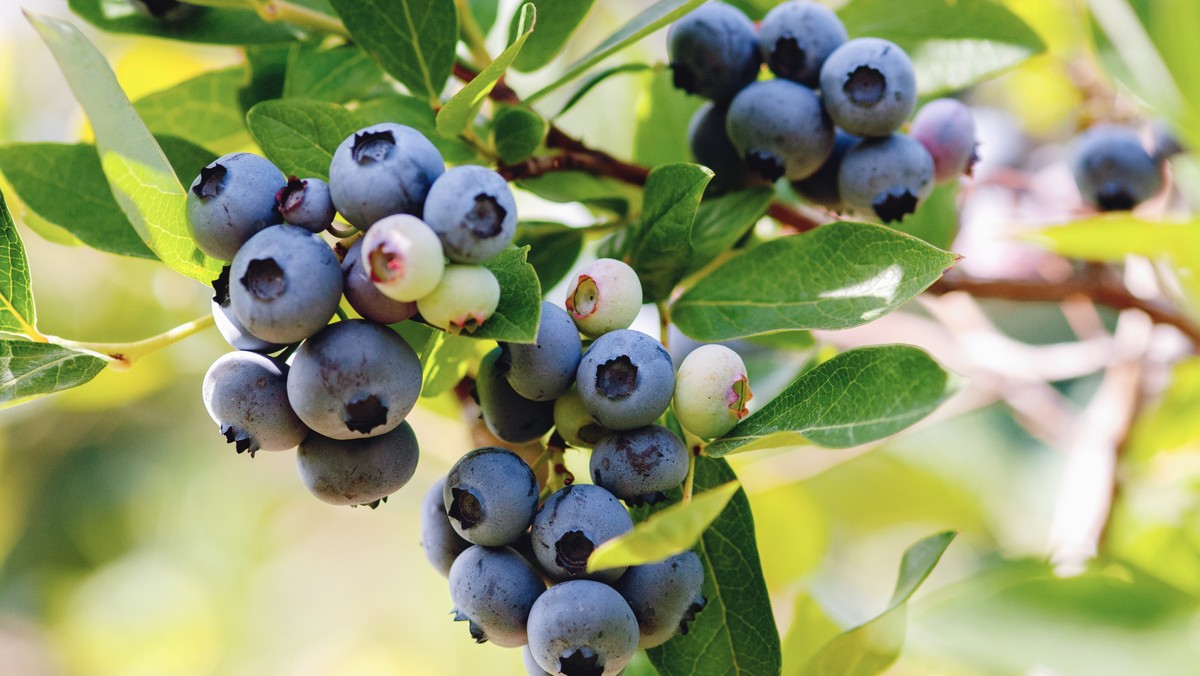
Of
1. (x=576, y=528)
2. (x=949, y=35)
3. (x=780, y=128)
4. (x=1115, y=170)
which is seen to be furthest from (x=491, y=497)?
(x=1115, y=170)

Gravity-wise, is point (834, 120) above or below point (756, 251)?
above

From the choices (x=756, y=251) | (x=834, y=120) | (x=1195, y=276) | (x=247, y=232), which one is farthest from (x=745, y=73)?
(x=1195, y=276)

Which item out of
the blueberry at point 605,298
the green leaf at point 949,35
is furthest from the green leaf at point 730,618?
the green leaf at point 949,35

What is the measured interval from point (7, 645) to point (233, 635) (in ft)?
2.75

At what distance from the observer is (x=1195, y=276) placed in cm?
142

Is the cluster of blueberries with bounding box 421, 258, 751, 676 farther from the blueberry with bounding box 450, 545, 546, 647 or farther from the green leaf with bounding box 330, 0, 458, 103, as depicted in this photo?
the green leaf with bounding box 330, 0, 458, 103

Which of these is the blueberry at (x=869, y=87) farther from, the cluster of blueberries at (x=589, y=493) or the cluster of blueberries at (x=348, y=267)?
the cluster of blueberries at (x=348, y=267)

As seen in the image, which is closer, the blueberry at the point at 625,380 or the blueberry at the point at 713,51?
the blueberry at the point at 625,380

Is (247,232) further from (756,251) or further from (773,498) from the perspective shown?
(773,498)

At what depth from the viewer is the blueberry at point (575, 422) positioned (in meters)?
0.85

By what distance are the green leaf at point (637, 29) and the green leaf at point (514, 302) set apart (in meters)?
0.28

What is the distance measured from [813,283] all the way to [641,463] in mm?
258

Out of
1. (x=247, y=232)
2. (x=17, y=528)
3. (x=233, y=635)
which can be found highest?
(x=247, y=232)

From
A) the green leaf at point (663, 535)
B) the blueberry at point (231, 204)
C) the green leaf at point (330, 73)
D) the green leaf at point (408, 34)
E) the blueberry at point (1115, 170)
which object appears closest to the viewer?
the green leaf at point (663, 535)
